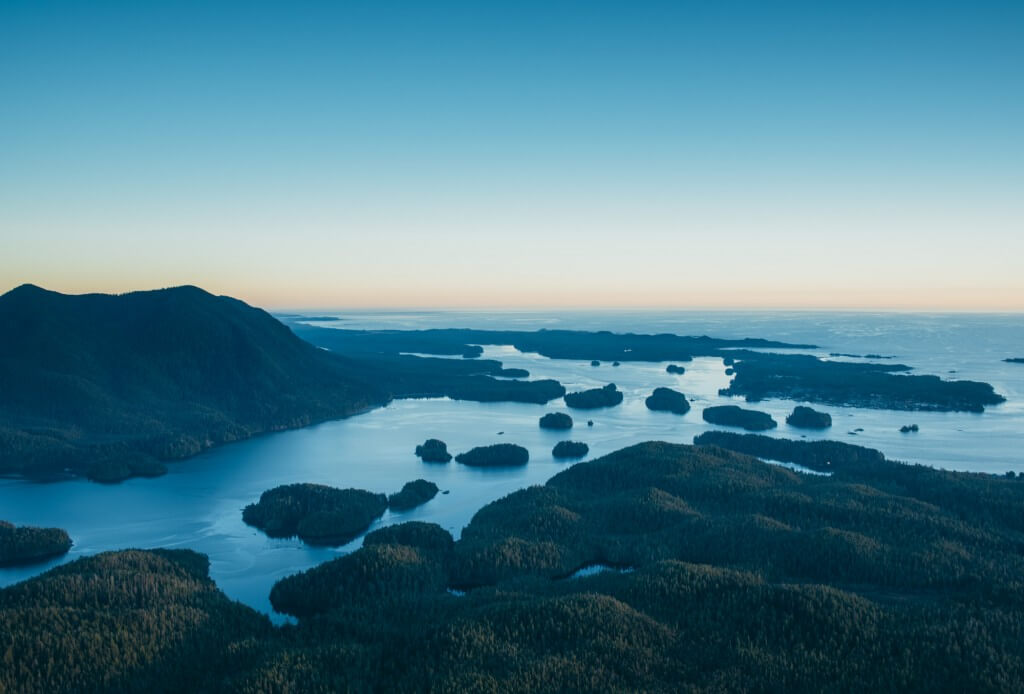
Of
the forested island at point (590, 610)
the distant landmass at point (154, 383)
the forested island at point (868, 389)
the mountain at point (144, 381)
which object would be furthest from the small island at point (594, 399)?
the forested island at point (590, 610)

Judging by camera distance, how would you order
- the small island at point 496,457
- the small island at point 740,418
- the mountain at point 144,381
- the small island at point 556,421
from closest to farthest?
the small island at point 496,457, the mountain at point 144,381, the small island at point 740,418, the small island at point 556,421

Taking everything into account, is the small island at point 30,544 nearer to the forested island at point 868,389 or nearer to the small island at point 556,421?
the small island at point 556,421

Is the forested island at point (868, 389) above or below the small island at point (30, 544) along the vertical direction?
above

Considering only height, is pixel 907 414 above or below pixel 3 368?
below

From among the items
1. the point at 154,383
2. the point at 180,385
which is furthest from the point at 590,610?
the point at 180,385

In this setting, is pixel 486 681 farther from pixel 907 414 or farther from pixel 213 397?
pixel 907 414

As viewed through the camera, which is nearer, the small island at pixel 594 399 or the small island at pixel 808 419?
the small island at pixel 808 419

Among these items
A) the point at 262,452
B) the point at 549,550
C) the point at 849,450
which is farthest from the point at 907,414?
the point at 262,452
